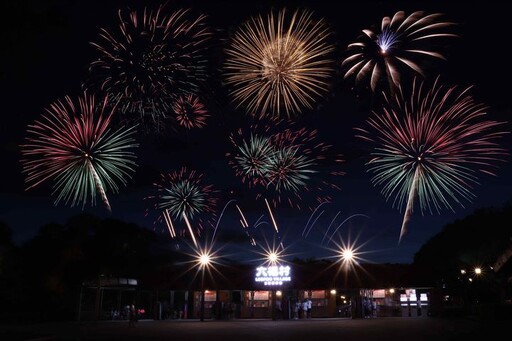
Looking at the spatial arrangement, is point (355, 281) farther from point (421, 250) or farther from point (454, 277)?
point (421, 250)

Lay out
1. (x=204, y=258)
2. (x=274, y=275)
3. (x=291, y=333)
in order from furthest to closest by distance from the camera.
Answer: (x=204, y=258) < (x=274, y=275) < (x=291, y=333)

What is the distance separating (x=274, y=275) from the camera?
43.1 metres

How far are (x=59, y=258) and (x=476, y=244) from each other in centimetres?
4679

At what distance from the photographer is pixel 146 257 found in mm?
52938

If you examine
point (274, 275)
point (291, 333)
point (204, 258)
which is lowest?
point (291, 333)

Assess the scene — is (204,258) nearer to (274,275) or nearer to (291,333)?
(274,275)

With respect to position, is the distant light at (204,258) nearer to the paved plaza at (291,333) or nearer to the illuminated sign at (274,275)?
the illuminated sign at (274,275)

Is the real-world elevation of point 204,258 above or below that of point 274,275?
above

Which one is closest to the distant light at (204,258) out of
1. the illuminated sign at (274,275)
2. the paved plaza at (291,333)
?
the illuminated sign at (274,275)

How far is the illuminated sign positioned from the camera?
42.7 metres

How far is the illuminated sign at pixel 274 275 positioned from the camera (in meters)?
42.7

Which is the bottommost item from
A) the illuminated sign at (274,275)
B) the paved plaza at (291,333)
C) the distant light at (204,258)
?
the paved plaza at (291,333)

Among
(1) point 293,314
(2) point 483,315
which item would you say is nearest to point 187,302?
(1) point 293,314

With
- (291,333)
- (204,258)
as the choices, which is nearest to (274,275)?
(204,258)
